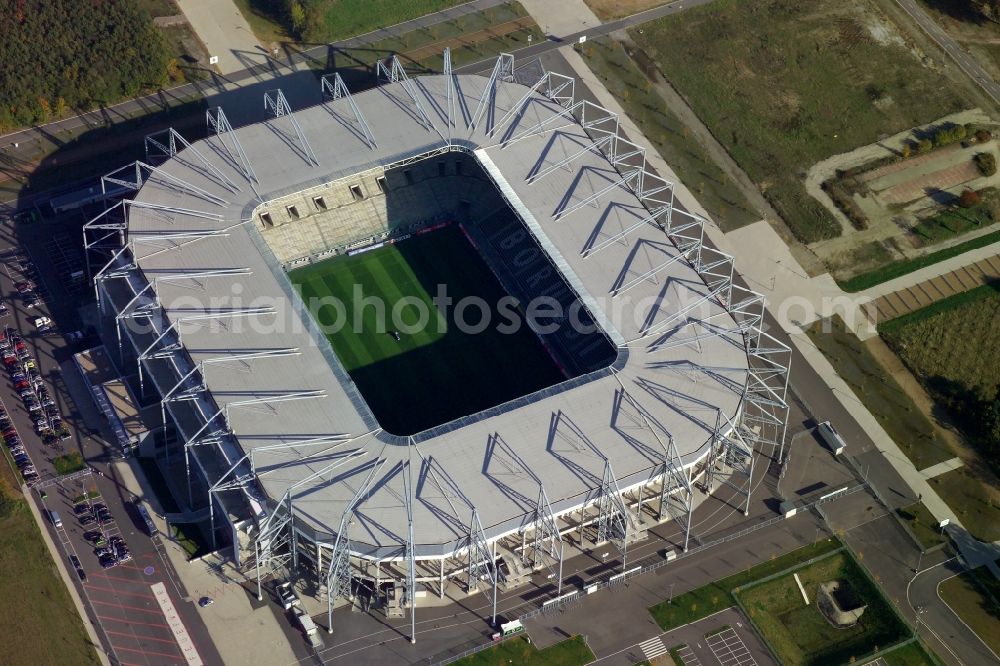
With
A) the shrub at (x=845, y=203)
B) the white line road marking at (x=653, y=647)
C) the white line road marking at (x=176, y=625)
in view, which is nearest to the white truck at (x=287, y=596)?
the white line road marking at (x=176, y=625)

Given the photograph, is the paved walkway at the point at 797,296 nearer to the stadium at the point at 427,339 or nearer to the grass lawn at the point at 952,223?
the stadium at the point at 427,339

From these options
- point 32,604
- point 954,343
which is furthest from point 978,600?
point 32,604

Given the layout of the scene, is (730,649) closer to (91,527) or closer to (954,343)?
(954,343)

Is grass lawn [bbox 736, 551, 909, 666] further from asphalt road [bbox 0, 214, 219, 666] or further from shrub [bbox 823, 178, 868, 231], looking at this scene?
asphalt road [bbox 0, 214, 219, 666]

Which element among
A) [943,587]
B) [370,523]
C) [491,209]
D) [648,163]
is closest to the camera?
[370,523]

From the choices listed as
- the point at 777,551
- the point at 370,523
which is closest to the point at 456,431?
the point at 370,523

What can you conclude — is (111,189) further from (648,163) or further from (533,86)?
(648,163)
